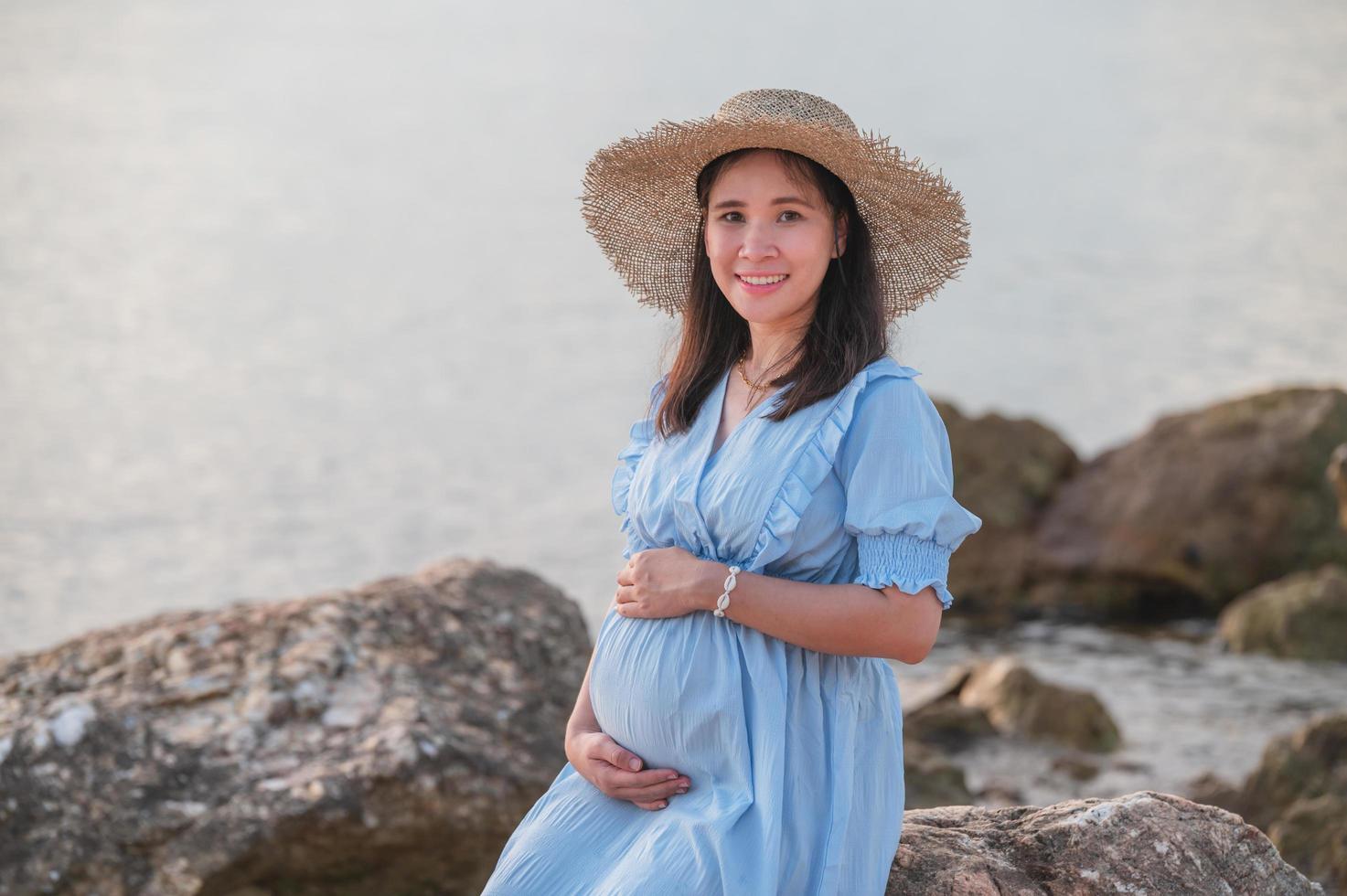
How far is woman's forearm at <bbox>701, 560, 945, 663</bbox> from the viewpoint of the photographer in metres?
2.63

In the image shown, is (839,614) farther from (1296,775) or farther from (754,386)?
(1296,775)

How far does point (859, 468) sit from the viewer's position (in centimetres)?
265

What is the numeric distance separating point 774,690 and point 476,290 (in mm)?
15591

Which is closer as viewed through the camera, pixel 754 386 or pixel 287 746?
pixel 754 386

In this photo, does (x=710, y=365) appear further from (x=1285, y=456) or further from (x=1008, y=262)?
(x=1008, y=262)

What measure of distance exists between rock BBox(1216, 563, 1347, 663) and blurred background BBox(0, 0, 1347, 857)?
0.12 meters

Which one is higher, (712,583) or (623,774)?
(712,583)

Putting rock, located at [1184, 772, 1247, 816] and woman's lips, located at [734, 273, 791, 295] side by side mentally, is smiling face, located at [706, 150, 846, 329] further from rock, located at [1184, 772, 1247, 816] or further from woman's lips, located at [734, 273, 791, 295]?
rock, located at [1184, 772, 1247, 816]

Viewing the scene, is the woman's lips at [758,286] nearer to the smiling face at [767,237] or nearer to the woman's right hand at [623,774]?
the smiling face at [767,237]

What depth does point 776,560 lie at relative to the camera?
2754mm

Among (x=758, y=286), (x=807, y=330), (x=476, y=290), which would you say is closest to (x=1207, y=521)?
(x=807, y=330)

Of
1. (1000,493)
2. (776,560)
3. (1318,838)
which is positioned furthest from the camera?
(1000,493)

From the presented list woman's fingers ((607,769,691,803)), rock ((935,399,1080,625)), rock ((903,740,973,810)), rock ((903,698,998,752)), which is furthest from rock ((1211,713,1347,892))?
rock ((935,399,1080,625))

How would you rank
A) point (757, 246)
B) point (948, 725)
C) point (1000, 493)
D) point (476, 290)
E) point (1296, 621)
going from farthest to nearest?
point (476, 290)
point (1000, 493)
point (1296, 621)
point (948, 725)
point (757, 246)
